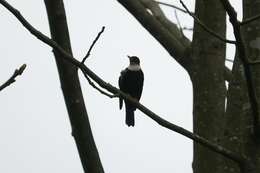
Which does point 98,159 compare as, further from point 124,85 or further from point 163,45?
point 124,85

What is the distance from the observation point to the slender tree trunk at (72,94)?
7.27 feet

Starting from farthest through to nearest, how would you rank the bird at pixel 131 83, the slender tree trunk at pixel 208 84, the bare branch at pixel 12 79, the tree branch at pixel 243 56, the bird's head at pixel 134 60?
the bird's head at pixel 134 60 → the bird at pixel 131 83 → the slender tree trunk at pixel 208 84 → the tree branch at pixel 243 56 → the bare branch at pixel 12 79

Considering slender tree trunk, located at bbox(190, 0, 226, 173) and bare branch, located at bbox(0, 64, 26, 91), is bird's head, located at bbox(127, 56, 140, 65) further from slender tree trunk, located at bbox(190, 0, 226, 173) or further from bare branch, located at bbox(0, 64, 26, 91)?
bare branch, located at bbox(0, 64, 26, 91)

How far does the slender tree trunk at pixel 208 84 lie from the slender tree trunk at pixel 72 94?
0.45 m

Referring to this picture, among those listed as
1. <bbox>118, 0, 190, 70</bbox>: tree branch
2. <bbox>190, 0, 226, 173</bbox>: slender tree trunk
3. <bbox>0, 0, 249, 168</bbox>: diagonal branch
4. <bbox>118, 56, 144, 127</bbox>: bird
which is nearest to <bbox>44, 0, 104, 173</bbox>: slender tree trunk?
<bbox>0, 0, 249, 168</bbox>: diagonal branch

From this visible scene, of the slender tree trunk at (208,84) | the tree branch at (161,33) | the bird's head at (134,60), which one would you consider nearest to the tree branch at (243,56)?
the slender tree trunk at (208,84)

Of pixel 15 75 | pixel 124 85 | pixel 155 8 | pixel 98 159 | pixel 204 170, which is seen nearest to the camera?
pixel 15 75

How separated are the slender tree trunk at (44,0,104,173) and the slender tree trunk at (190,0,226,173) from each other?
45cm

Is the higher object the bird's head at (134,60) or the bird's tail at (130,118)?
the bird's head at (134,60)

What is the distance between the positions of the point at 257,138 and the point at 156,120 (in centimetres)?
30

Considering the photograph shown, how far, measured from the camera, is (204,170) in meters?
2.42

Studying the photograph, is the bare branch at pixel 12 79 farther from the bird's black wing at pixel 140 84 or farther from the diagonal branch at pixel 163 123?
the bird's black wing at pixel 140 84

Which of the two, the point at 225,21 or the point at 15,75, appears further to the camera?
the point at 225,21

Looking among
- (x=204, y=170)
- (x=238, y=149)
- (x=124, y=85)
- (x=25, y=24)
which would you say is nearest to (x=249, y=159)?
(x=238, y=149)
